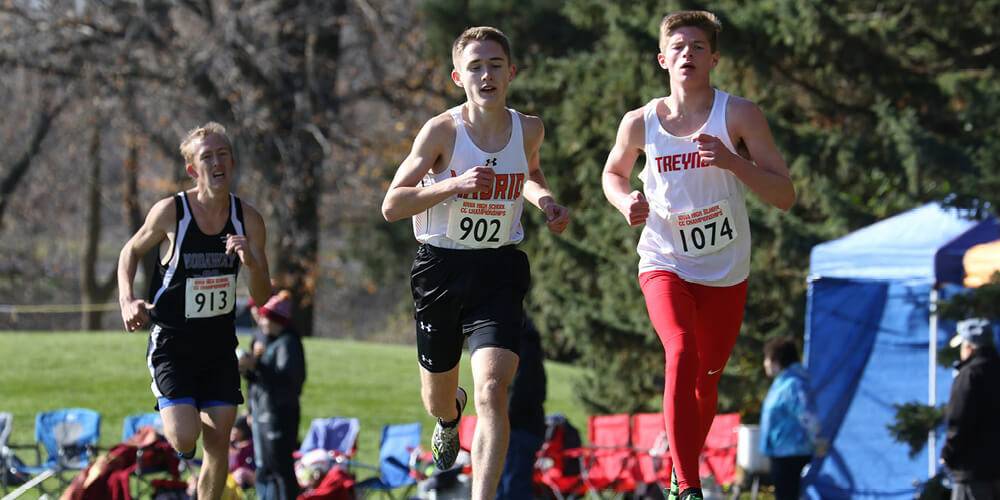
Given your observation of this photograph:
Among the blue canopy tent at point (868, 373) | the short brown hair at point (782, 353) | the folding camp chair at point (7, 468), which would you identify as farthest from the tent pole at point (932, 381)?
the folding camp chair at point (7, 468)

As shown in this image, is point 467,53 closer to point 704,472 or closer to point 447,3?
point 704,472

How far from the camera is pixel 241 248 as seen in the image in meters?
6.71

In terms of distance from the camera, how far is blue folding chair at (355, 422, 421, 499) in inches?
452

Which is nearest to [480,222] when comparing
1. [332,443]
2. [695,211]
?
[695,211]

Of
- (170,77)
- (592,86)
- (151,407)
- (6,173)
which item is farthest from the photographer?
(6,173)

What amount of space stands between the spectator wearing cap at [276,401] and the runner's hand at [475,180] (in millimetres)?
5480

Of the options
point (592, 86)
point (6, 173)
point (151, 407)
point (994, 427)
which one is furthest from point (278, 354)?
point (6, 173)

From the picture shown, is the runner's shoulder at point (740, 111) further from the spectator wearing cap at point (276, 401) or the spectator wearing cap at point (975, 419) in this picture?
the spectator wearing cap at point (276, 401)

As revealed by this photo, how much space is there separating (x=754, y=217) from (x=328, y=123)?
1215cm

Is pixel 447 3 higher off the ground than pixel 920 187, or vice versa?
pixel 447 3

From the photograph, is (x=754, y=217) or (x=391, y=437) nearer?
(x=391, y=437)

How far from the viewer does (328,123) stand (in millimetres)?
25234

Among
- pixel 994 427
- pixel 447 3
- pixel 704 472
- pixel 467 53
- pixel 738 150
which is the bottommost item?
pixel 704 472

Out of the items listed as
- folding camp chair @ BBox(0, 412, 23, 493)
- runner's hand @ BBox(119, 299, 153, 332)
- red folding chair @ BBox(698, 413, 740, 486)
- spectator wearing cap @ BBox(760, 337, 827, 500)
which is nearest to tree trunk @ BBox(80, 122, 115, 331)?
folding camp chair @ BBox(0, 412, 23, 493)
